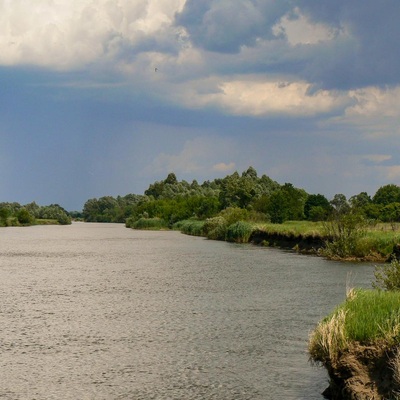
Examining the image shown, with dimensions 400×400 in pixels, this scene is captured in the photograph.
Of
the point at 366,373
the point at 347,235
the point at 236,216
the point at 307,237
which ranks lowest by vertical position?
the point at 366,373

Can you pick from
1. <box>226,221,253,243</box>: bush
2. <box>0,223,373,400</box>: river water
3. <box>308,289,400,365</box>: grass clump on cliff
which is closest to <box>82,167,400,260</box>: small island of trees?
<box>226,221,253,243</box>: bush

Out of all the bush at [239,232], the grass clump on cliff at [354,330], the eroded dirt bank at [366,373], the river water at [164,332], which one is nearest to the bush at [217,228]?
the bush at [239,232]

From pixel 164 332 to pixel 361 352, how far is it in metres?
11.4

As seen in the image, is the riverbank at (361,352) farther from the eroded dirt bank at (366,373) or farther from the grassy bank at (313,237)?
the grassy bank at (313,237)

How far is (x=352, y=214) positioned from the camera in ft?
199

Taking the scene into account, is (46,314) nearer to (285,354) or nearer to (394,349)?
(285,354)

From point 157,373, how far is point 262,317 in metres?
9.91

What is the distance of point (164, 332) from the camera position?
24.8 meters

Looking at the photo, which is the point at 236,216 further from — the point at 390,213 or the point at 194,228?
the point at 390,213

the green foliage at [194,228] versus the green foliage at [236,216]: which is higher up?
the green foliage at [236,216]

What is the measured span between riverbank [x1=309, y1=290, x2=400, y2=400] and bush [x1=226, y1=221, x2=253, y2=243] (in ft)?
255

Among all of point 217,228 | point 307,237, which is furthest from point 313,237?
point 217,228

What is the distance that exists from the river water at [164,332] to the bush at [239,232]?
145ft

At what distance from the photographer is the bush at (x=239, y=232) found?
310 ft
